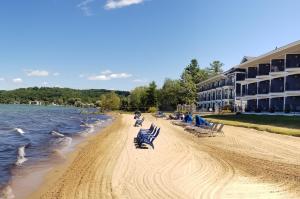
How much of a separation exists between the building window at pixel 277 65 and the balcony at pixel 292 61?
420 centimetres

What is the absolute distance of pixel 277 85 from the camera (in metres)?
48.9

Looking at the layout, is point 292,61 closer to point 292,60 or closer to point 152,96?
point 292,60

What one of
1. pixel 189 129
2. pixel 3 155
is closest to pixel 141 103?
pixel 189 129

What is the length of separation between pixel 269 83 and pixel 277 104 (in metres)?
4.14

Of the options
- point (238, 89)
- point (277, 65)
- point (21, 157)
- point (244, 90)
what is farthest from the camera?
point (238, 89)

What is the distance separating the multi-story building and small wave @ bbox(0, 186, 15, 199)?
35869 mm

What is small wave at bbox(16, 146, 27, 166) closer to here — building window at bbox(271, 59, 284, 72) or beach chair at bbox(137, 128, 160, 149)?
beach chair at bbox(137, 128, 160, 149)

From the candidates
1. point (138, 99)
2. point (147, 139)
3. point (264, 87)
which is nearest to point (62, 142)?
point (147, 139)

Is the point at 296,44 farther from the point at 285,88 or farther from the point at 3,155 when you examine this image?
the point at 3,155

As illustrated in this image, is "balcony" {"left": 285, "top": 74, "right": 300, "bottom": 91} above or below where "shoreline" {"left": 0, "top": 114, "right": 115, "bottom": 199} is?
above

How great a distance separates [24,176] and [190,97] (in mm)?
81657

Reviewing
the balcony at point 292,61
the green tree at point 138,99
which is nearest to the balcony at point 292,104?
the balcony at point 292,61

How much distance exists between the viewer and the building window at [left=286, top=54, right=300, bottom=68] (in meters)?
43.9

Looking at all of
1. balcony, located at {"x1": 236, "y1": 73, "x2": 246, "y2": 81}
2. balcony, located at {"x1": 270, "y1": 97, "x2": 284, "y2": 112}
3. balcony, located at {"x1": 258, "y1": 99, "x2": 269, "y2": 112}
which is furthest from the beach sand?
balcony, located at {"x1": 236, "y1": 73, "x2": 246, "y2": 81}
